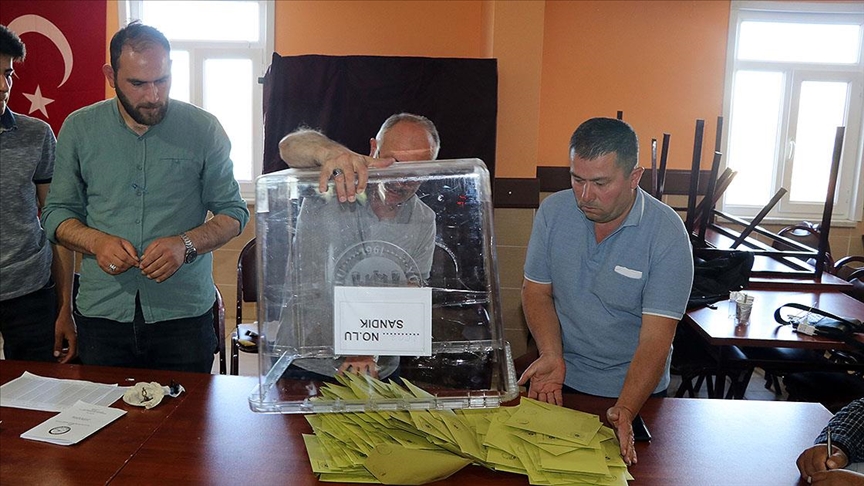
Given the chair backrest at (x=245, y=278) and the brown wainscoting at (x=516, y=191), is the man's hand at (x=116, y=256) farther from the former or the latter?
the brown wainscoting at (x=516, y=191)

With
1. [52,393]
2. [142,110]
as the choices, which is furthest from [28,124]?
[52,393]

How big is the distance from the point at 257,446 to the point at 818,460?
3.52 ft

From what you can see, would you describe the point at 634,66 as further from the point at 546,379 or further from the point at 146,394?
the point at 146,394

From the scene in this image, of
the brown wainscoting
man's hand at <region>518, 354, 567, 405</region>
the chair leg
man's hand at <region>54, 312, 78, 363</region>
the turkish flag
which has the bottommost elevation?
the chair leg

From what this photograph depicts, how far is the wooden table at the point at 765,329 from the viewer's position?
2432 millimetres

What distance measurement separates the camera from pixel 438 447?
4.10 ft

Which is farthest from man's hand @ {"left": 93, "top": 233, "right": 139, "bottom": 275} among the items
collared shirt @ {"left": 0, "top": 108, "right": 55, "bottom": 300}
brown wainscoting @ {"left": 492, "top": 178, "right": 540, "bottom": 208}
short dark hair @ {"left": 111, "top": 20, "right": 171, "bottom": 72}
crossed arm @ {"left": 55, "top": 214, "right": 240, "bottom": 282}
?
brown wainscoting @ {"left": 492, "top": 178, "right": 540, "bottom": 208}

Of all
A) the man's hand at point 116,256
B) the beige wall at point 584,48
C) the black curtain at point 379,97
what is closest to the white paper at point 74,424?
the man's hand at point 116,256

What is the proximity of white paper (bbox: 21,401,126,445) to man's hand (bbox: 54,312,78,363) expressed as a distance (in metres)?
0.75

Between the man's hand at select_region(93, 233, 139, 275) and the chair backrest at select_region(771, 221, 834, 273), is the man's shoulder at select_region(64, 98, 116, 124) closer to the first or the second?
the man's hand at select_region(93, 233, 139, 275)

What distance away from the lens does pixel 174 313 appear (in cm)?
198

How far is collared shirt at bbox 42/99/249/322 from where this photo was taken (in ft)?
6.31

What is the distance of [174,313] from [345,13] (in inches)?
129

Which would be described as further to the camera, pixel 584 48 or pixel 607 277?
pixel 584 48
